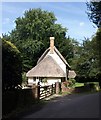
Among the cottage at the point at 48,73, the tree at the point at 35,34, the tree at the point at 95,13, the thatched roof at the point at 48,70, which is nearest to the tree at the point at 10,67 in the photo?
the tree at the point at 95,13

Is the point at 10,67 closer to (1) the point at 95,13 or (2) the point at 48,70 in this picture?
(1) the point at 95,13

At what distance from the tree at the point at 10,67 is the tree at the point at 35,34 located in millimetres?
56173

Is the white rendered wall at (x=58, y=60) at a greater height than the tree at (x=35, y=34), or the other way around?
the tree at (x=35, y=34)

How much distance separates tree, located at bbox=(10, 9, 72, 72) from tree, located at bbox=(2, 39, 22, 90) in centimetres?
5617

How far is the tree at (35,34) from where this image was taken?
79.9 meters

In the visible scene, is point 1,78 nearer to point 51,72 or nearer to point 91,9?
point 91,9

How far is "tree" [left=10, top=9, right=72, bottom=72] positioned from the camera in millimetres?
79938

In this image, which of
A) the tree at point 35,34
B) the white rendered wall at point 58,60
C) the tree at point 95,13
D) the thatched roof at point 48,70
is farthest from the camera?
the tree at point 35,34

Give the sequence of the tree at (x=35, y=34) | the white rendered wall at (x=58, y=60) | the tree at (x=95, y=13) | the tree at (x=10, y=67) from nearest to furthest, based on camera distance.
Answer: the tree at (x=10, y=67)
the tree at (x=95, y=13)
the white rendered wall at (x=58, y=60)
the tree at (x=35, y=34)

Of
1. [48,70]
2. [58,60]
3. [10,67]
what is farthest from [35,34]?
[10,67]

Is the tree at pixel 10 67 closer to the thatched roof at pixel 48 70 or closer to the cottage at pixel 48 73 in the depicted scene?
the cottage at pixel 48 73

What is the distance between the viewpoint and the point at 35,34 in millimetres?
83375

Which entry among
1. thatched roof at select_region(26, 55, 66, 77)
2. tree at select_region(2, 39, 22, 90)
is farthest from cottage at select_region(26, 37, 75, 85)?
tree at select_region(2, 39, 22, 90)

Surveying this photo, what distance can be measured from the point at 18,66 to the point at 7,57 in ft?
5.39
